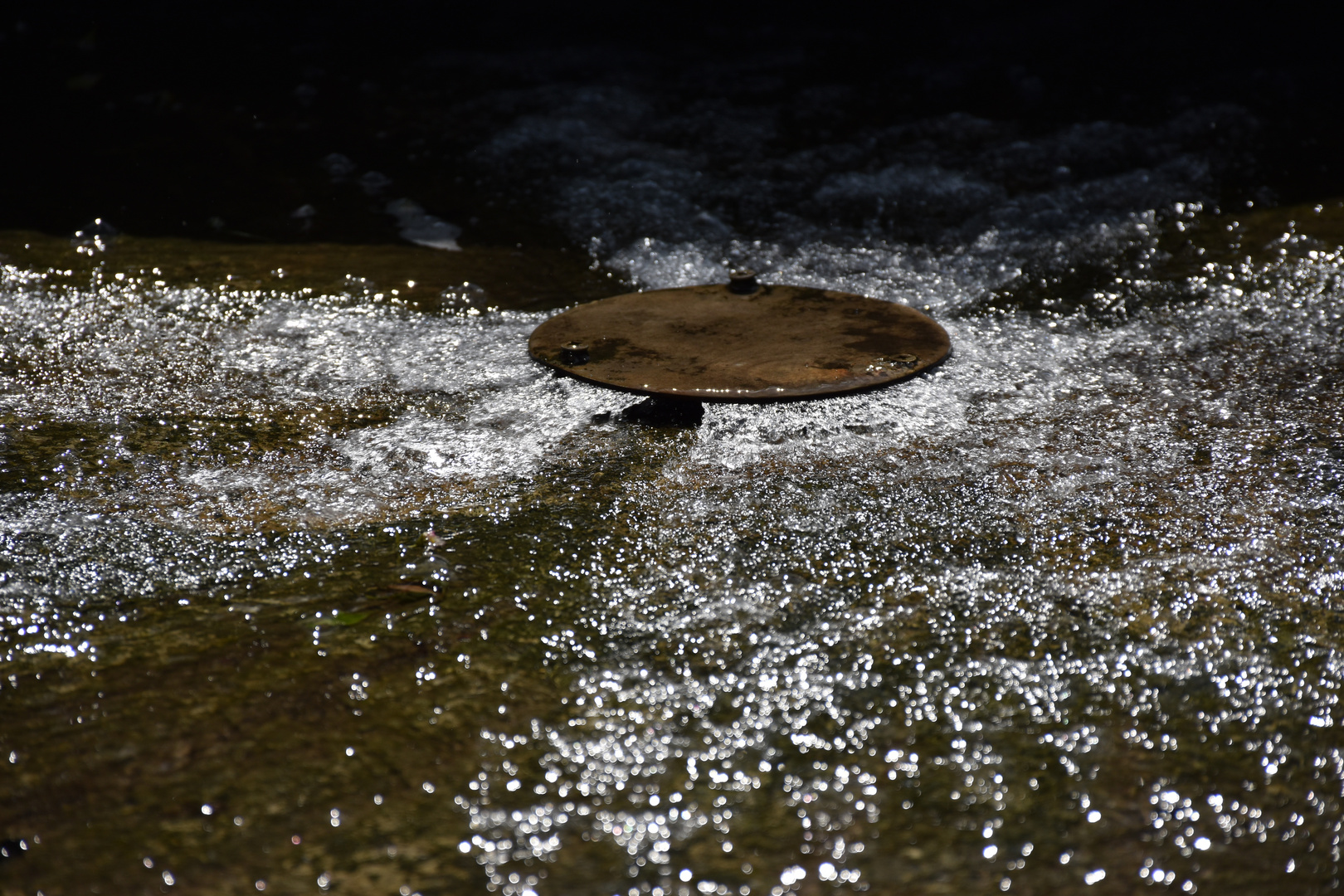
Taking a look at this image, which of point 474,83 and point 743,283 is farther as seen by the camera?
point 474,83

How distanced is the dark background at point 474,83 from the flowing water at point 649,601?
Answer: 68cm

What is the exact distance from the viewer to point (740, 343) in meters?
2.72

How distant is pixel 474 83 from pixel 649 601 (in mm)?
3874

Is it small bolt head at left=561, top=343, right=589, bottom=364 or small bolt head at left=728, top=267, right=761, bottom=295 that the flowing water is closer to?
small bolt head at left=561, top=343, right=589, bottom=364

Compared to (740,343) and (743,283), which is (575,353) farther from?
(743,283)

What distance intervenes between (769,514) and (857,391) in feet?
1.97

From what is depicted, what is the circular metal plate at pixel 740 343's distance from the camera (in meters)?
2.49

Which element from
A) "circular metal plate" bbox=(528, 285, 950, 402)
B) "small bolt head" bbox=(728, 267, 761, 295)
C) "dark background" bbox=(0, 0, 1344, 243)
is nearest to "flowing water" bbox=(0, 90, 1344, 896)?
"circular metal plate" bbox=(528, 285, 950, 402)

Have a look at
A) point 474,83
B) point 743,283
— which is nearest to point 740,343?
point 743,283

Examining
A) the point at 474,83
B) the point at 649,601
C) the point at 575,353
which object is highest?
the point at 474,83

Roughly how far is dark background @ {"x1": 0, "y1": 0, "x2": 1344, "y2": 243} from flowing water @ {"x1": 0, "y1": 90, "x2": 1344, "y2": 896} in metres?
0.68

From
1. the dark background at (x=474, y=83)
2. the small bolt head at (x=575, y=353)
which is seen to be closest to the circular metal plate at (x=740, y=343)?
the small bolt head at (x=575, y=353)

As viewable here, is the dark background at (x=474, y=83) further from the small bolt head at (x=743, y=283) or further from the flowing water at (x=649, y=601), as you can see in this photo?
the small bolt head at (x=743, y=283)

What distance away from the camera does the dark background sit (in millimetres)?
3744
